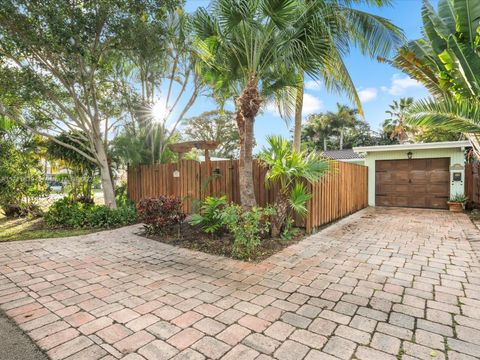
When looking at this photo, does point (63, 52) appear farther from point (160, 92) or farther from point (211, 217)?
point (211, 217)

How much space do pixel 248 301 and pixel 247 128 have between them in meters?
3.36

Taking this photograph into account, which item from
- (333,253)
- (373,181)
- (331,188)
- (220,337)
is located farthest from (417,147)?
(220,337)

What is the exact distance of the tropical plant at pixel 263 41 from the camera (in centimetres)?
493

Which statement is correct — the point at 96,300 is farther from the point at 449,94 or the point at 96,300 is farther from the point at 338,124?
the point at 338,124

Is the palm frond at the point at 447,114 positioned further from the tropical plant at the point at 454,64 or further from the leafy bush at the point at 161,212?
the leafy bush at the point at 161,212

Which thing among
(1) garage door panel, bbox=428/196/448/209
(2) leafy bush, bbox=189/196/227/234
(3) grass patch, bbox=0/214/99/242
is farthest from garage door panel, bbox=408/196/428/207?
(3) grass patch, bbox=0/214/99/242

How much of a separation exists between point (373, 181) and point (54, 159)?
477 inches

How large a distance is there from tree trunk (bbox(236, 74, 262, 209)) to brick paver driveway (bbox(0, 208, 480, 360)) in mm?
1347

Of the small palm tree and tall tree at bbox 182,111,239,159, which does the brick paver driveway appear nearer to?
the small palm tree

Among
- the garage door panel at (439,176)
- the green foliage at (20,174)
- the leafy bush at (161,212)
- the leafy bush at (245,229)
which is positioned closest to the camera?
the leafy bush at (245,229)

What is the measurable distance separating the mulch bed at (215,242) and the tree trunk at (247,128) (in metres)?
0.83

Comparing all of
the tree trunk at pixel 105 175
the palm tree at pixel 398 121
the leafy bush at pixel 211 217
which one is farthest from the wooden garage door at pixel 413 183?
the palm tree at pixel 398 121

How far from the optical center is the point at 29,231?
264 inches

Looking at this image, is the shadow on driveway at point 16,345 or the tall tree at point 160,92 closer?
the shadow on driveway at point 16,345
